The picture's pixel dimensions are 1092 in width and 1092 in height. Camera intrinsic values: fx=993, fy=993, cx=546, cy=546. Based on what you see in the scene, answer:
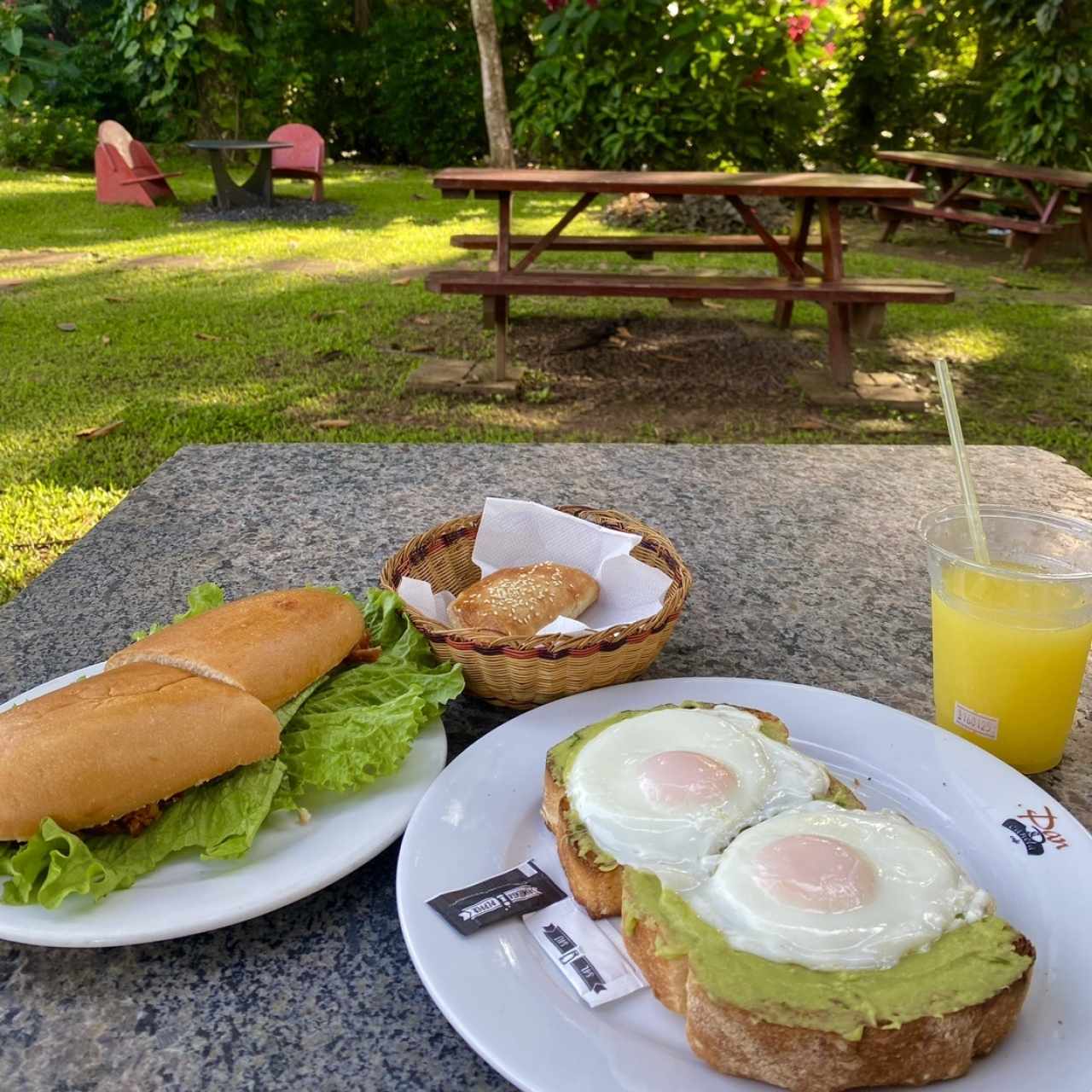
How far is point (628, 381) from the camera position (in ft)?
19.3

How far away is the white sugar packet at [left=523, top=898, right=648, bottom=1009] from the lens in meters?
0.84

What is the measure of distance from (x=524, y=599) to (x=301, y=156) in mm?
11230

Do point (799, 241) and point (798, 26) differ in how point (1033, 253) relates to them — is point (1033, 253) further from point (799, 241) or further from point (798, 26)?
point (798, 26)

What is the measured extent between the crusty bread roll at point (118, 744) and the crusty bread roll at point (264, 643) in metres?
0.03

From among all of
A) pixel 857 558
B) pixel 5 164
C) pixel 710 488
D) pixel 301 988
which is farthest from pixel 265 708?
pixel 5 164

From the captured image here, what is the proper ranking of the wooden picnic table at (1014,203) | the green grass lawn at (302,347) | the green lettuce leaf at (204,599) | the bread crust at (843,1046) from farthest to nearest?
the wooden picnic table at (1014,203) < the green grass lawn at (302,347) < the green lettuce leaf at (204,599) < the bread crust at (843,1046)

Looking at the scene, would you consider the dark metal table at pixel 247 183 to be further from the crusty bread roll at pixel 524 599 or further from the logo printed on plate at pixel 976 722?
the logo printed on plate at pixel 976 722

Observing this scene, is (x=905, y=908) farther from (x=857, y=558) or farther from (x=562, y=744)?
(x=857, y=558)

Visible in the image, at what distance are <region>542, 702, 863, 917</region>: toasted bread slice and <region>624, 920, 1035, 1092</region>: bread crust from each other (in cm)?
13

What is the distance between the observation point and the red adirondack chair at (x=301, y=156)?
11125 millimetres

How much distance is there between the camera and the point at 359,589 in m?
1.67

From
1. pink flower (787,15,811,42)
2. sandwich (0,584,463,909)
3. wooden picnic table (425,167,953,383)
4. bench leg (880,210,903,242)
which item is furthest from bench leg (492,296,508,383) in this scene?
pink flower (787,15,811,42)

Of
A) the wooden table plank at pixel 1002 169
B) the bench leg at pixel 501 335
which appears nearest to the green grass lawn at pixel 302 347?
the bench leg at pixel 501 335

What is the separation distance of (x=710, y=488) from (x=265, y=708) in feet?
4.24
